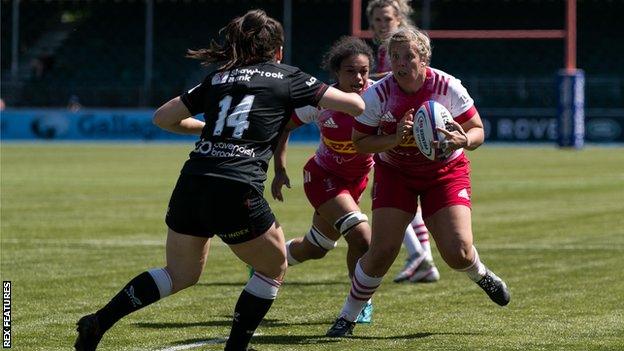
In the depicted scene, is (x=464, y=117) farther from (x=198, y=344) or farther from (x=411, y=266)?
(x=411, y=266)

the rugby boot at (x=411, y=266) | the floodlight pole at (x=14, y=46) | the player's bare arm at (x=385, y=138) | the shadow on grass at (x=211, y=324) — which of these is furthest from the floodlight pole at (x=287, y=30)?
the player's bare arm at (x=385, y=138)

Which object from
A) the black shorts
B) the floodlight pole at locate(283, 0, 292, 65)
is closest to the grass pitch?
the black shorts

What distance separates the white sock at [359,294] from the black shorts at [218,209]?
5.32ft

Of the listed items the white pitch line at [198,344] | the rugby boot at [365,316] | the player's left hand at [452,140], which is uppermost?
the player's left hand at [452,140]

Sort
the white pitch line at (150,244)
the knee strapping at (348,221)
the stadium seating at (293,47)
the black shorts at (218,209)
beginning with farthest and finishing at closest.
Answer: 1. the stadium seating at (293,47)
2. the white pitch line at (150,244)
3. the knee strapping at (348,221)
4. the black shorts at (218,209)

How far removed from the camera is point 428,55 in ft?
25.3

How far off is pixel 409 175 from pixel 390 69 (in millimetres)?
2152

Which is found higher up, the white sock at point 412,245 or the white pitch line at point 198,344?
the white pitch line at point 198,344

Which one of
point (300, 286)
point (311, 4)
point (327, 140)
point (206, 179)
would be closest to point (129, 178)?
point (300, 286)

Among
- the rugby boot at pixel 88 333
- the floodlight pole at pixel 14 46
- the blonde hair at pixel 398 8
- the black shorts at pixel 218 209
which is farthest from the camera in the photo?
the floodlight pole at pixel 14 46

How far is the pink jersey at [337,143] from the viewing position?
886 cm

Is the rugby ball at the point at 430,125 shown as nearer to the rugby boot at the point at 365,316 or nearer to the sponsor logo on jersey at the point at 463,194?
the sponsor logo on jersey at the point at 463,194

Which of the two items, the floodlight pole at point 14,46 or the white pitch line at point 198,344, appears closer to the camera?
the white pitch line at point 198,344

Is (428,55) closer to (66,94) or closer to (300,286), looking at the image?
(300,286)
